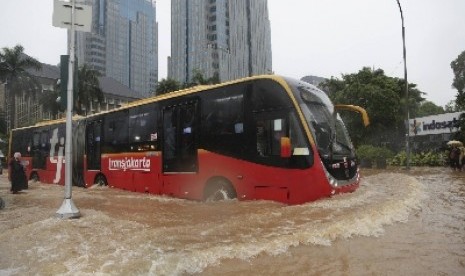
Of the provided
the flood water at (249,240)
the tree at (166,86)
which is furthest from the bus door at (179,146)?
the tree at (166,86)

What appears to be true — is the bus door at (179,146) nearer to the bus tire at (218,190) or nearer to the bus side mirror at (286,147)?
the bus tire at (218,190)

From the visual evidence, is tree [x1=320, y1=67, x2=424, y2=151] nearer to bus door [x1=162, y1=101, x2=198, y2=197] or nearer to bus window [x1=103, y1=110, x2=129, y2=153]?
bus window [x1=103, y1=110, x2=129, y2=153]

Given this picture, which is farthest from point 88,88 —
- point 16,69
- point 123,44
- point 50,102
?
point 123,44

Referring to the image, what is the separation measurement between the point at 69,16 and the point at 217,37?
317 ft

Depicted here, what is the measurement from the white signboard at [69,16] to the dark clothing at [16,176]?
312 inches

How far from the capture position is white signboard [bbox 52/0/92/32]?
788cm

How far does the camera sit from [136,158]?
491 inches

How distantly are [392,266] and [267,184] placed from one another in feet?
13.7

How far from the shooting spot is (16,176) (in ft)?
46.6

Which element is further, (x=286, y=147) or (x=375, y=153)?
(x=375, y=153)

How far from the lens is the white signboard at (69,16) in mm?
7879

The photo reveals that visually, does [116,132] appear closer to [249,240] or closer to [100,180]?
[100,180]

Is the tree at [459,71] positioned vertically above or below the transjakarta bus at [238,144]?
above

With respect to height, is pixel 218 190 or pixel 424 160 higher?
pixel 424 160
